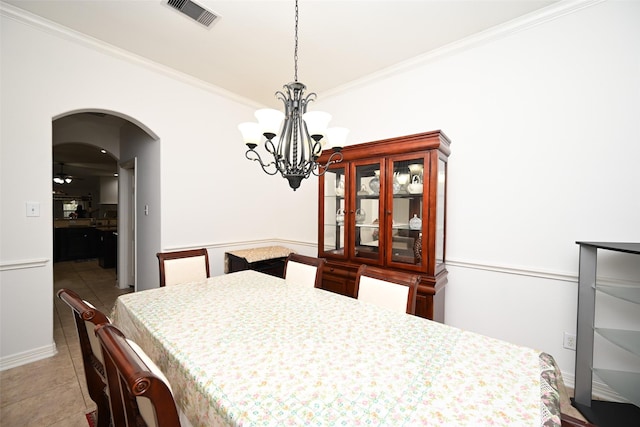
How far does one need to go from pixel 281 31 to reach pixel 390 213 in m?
1.83

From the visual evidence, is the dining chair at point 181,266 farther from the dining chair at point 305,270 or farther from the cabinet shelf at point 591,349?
the cabinet shelf at point 591,349

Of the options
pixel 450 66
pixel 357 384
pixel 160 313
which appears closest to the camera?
pixel 357 384

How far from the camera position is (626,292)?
1.61 metres

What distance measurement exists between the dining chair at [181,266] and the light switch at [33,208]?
1042 millimetres

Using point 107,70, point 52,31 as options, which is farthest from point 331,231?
point 52,31

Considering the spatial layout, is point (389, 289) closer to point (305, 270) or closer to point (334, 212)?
point (305, 270)

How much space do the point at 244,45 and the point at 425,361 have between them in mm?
2813

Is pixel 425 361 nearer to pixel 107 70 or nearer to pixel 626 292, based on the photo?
pixel 626 292

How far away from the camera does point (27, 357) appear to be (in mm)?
2168

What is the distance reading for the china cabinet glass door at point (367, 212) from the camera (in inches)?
94.9

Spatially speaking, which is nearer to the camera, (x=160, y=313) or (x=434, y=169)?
(x=160, y=313)

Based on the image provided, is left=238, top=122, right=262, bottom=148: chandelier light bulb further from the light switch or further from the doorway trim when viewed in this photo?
the doorway trim

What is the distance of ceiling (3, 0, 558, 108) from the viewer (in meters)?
1.98

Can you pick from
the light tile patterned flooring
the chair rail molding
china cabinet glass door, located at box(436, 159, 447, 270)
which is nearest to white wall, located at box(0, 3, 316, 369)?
the chair rail molding
